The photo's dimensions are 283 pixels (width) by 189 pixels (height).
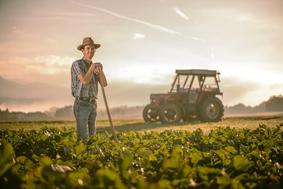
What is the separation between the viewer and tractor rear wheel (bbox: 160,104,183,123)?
731 inches

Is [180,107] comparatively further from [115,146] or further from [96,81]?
[115,146]

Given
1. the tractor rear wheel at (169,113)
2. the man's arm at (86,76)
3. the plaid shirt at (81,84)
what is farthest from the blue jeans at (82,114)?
the tractor rear wheel at (169,113)

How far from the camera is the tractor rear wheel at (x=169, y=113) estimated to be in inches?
731

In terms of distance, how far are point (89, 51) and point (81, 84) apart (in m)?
0.55

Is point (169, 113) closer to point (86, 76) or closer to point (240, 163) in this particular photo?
point (86, 76)

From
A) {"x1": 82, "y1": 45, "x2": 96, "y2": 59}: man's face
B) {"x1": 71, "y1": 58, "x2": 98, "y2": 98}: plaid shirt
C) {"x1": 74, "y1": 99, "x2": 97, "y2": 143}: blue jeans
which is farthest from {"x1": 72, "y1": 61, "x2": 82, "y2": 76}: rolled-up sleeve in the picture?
{"x1": 74, "y1": 99, "x2": 97, "y2": 143}: blue jeans

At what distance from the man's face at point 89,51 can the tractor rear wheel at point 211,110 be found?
13.3 m

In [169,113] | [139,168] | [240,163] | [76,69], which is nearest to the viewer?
[240,163]

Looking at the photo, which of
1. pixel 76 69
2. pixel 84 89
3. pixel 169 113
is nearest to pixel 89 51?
pixel 76 69

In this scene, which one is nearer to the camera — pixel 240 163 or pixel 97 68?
pixel 240 163

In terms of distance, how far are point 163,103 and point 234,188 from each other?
676 inches

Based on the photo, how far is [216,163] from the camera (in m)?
3.73

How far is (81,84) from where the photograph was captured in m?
6.55

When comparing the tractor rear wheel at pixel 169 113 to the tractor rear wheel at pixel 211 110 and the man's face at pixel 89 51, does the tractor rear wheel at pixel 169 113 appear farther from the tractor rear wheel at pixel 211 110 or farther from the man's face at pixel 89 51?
the man's face at pixel 89 51
